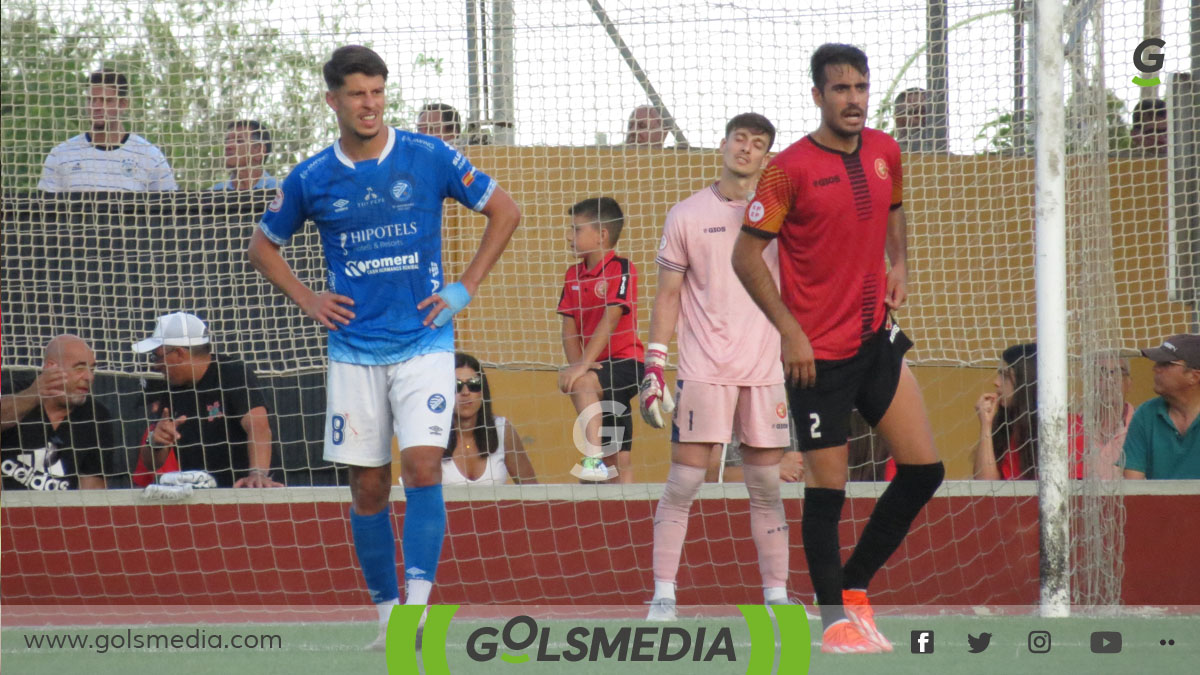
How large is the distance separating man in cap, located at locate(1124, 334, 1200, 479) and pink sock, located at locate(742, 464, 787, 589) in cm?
212

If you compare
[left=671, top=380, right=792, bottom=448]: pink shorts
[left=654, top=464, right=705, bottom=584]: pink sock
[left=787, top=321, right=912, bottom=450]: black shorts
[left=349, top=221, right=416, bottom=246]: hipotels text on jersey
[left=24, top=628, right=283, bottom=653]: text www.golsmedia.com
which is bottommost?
[left=24, top=628, right=283, bottom=653]: text www.golsmedia.com

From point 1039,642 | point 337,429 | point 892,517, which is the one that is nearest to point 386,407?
point 337,429

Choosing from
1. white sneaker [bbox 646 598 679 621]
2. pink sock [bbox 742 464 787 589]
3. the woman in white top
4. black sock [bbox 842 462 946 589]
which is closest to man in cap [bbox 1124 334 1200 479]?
pink sock [bbox 742 464 787 589]

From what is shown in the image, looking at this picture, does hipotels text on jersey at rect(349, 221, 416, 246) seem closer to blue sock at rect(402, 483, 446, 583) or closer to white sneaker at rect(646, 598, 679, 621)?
blue sock at rect(402, 483, 446, 583)

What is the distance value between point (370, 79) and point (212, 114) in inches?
146

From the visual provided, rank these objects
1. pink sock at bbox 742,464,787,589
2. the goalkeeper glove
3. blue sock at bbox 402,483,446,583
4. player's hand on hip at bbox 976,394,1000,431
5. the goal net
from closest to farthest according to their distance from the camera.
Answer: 1. blue sock at bbox 402,483,446,583
2. pink sock at bbox 742,464,787,589
3. the goalkeeper glove
4. player's hand on hip at bbox 976,394,1000,431
5. the goal net

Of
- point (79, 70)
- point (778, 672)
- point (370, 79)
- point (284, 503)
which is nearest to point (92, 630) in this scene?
point (284, 503)

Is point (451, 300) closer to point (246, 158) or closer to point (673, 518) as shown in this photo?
point (673, 518)

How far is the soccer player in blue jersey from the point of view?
183 inches

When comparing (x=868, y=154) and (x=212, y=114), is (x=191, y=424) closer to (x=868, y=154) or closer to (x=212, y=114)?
(x=212, y=114)

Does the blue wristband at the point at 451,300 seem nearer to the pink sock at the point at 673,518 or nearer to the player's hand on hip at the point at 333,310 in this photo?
the player's hand on hip at the point at 333,310

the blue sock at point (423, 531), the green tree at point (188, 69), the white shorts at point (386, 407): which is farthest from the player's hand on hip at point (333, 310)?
the green tree at point (188, 69)

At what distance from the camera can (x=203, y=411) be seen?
707 centimetres

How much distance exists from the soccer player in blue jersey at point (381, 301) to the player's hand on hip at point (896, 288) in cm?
141
